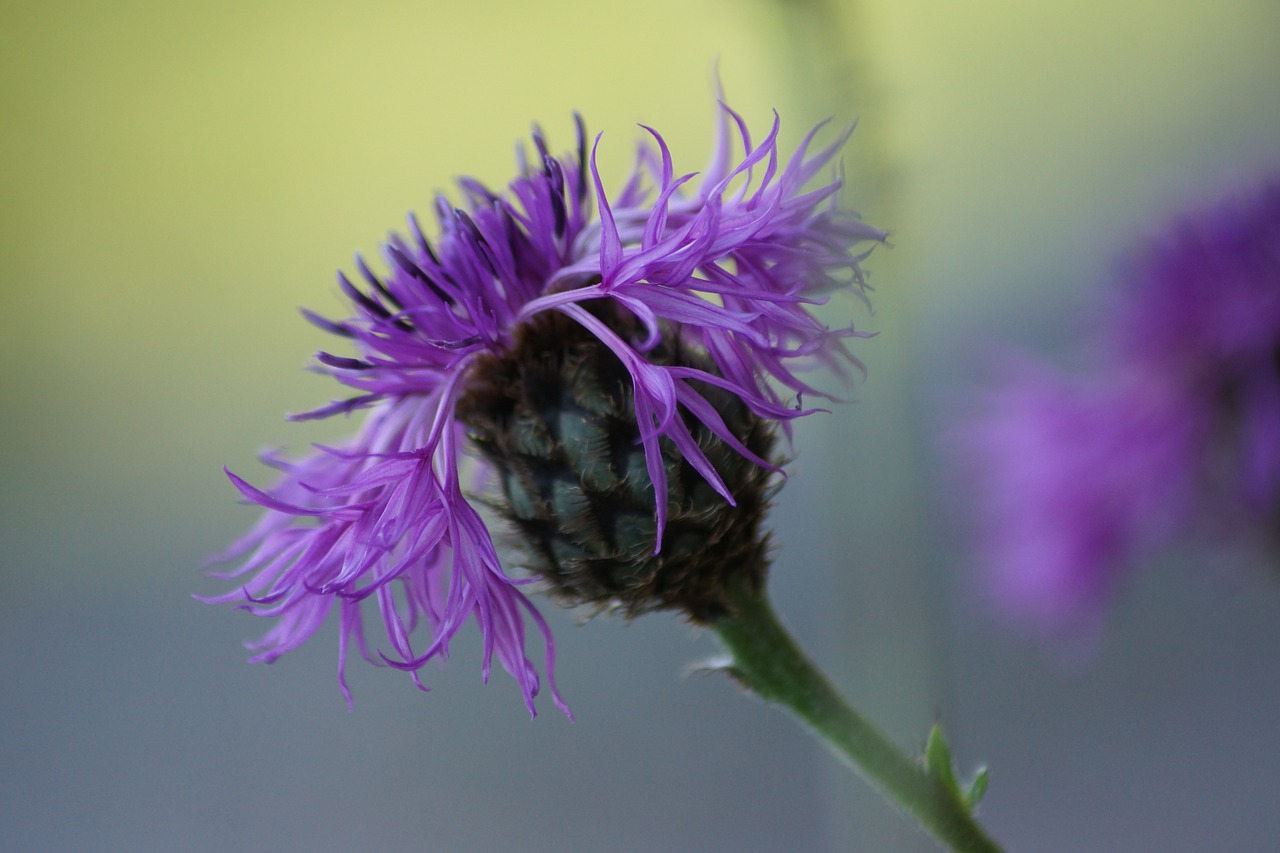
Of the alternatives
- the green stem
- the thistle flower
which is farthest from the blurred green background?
the green stem

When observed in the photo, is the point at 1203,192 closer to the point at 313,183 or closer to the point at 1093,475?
the point at 1093,475

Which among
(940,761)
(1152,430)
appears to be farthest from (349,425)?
(940,761)

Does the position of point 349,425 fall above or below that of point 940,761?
above

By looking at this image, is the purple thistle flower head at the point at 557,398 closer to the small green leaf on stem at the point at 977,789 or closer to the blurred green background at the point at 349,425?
the small green leaf on stem at the point at 977,789

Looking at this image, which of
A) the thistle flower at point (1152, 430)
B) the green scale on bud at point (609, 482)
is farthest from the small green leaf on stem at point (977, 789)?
the thistle flower at point (1152, 430)

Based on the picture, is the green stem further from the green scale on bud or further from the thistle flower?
the thistle flower

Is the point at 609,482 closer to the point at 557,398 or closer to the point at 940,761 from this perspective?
the point at 557,398

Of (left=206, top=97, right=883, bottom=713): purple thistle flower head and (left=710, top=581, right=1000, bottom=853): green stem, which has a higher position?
(left=206, top=97, right=883, bottom=713): purple thistle flower head
